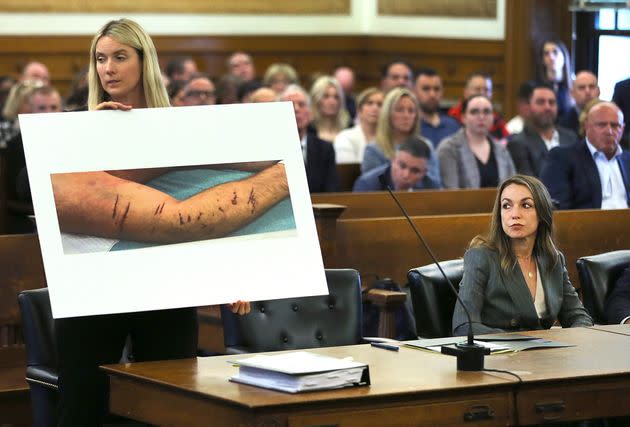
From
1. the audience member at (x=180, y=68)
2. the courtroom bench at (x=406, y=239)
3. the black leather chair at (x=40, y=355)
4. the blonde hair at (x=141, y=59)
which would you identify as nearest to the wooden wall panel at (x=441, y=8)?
the audience member at (x=180, y=68)

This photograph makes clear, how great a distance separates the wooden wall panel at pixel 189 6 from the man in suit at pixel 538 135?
507 centimetres

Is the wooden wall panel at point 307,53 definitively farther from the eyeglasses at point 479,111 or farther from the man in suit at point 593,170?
the man in suit at point 593,170

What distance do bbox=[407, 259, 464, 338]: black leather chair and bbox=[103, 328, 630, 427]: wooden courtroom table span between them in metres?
0.89

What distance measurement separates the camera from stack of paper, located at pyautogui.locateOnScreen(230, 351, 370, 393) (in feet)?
10.9

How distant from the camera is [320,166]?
8.34 meters

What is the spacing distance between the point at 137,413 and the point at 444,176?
5236 mm

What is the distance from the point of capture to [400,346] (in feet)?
13.5

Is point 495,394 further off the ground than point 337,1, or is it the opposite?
point 337,1

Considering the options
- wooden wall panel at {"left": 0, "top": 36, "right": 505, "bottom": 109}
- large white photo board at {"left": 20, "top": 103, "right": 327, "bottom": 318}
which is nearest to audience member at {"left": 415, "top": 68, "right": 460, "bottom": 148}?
wooden wall panel at {"left": 0, "top": 36, "right": 505, "bottom": 109}

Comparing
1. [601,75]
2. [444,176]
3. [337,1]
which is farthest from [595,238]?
[337,1]

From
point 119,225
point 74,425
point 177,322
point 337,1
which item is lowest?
point 74,425

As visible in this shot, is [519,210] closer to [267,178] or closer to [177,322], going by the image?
[267,178]

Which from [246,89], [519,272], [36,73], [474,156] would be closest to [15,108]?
[246,89]

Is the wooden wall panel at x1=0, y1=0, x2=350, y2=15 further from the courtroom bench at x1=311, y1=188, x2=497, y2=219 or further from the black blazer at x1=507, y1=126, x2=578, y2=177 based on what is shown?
the courtroom bench at x1=311, y1=188, x2=497, y2=219
